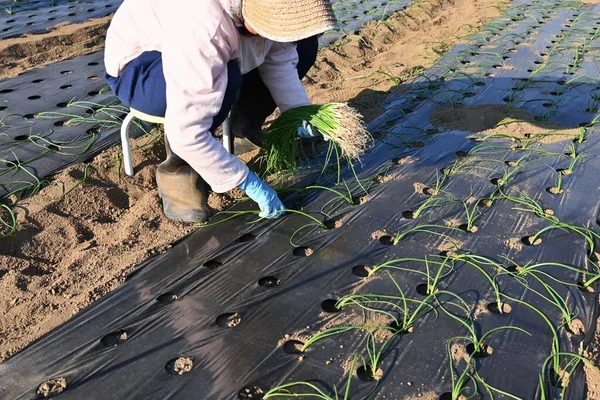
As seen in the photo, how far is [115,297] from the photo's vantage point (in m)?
1.96

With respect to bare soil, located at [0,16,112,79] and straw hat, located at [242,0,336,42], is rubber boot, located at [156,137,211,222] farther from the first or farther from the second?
bare soil, located at [0,16,112,79]

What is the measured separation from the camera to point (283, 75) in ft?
8.35

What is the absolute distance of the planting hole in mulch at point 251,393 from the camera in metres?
1.56

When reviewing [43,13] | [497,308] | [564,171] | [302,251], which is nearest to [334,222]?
[302,251]

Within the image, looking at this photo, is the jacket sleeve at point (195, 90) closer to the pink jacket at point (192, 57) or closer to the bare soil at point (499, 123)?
the pink jacket at point (192, 57)

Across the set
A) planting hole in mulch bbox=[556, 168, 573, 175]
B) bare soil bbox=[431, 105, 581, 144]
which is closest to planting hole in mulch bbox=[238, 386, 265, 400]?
planting hole in mulch bbox=[556, 168, 573, 175]

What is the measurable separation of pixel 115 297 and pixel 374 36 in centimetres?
379

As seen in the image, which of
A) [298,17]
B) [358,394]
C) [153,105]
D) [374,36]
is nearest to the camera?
[358,394]

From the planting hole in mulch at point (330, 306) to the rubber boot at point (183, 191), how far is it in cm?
73

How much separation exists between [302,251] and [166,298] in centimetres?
54

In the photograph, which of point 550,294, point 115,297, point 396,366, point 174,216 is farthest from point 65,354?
point 550,294

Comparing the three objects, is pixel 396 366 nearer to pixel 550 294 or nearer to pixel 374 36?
pixel 550 294

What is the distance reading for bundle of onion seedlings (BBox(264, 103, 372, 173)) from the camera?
2344 mm

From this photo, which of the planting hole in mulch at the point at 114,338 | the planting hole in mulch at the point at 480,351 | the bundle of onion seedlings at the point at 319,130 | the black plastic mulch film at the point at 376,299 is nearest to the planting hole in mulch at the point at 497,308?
the black plastic mulch film at the point at 376,299
